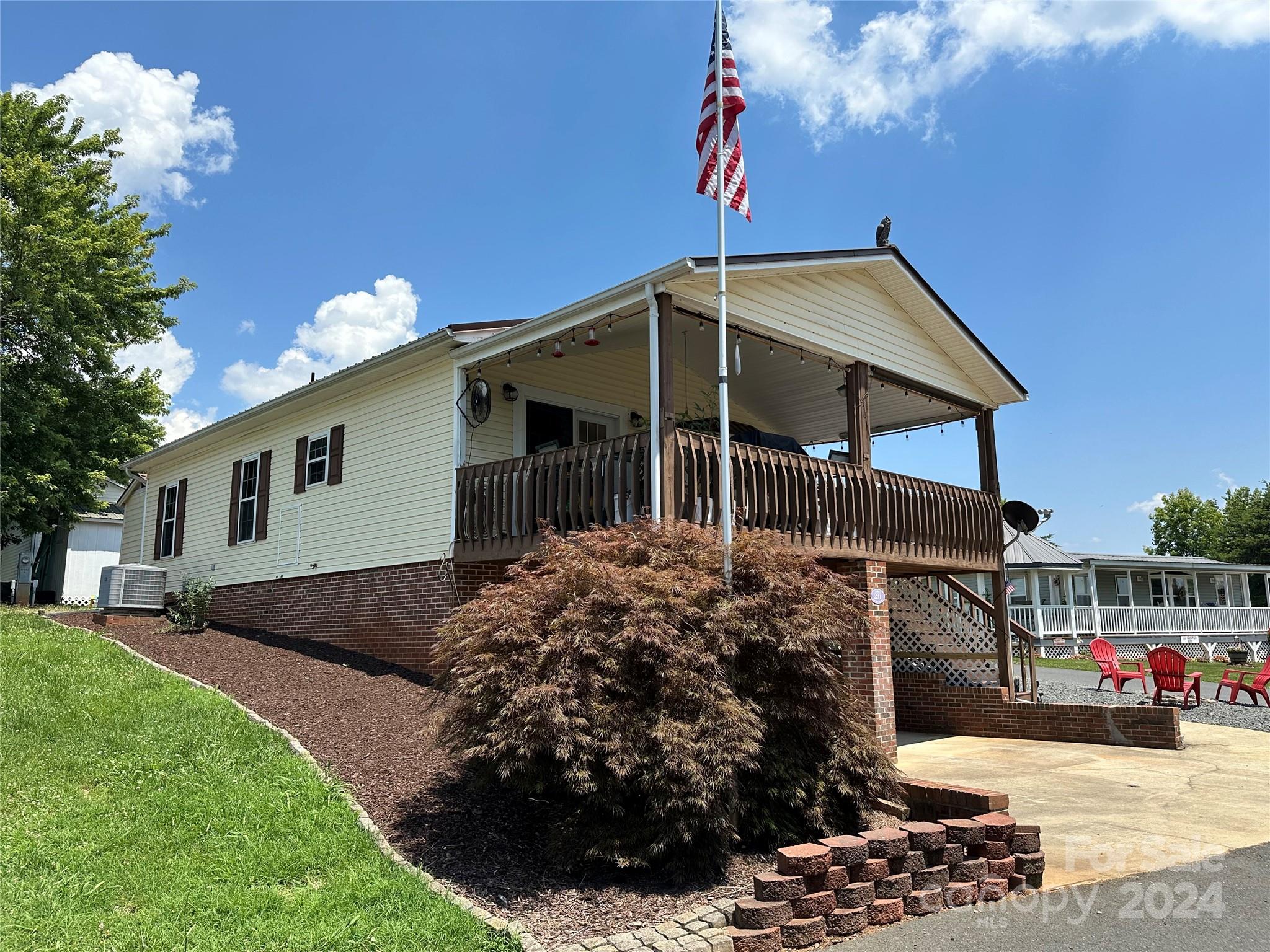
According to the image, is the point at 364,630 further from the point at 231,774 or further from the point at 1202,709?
the point at 1202,709

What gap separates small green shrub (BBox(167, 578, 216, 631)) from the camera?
1443cm

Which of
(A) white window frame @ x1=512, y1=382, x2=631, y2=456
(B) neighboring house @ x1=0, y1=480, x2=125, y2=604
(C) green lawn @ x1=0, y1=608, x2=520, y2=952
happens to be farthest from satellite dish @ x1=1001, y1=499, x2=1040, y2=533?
(B) neighboring house @ x1=0, y1=480, x2=125, y2=604

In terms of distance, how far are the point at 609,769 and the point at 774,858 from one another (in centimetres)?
144

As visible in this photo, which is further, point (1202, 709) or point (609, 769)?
point (1202, 709)

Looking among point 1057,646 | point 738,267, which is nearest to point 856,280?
point 738,267

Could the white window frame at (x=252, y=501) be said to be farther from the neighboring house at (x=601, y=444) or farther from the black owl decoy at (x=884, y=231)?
the black owl decoy at (x=884, y=231)

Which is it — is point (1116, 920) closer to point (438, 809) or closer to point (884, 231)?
point (438, 809)

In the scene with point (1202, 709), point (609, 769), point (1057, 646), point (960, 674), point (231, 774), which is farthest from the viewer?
point (1057, 646)

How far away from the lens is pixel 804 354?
39.3 feet

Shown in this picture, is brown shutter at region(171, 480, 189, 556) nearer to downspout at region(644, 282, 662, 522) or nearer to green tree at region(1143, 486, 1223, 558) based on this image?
downspout at region(644, 282, 662, 522)

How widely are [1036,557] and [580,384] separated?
67.6 feet

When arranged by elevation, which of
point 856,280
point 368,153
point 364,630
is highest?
point 368,153

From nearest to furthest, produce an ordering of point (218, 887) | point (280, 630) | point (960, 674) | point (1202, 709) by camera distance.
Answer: point (218, 887) < point (960, 674) < point (280, 630) < point (1202, 709)

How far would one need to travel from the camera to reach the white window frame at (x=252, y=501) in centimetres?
1581
